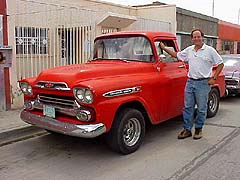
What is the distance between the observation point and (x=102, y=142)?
5.71 m

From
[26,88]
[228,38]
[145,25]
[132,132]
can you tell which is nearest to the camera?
[132,132]

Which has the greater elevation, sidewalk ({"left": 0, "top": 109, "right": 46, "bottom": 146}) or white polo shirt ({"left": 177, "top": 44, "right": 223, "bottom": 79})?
white polo shirt ({"left": 177, "top": 44, "right": 223, "bottom": 79})

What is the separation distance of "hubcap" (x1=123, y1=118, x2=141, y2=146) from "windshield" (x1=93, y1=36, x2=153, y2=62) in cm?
122

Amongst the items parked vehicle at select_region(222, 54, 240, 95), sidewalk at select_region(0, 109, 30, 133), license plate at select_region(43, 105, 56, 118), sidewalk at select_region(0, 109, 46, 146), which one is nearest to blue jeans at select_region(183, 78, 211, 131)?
license plate at select_region(43, 105, 56, 118)

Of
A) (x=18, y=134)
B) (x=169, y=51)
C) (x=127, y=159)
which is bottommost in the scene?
(x=127, y=159)

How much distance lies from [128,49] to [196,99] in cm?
154

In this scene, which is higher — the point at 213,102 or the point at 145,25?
the point at 145,25

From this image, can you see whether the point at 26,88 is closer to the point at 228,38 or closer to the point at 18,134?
the point at 18,134

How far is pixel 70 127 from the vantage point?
4.63 meters

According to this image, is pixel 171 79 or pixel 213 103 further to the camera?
pixel 213 103

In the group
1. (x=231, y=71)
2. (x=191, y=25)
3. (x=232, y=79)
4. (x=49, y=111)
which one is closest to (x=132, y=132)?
(x=49, y=111)

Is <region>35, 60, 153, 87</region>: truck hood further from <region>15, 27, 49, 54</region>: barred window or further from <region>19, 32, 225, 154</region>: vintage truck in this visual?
<region>15, 27, 49, 54</region>: barred window

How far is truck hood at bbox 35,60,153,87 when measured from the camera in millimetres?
4809

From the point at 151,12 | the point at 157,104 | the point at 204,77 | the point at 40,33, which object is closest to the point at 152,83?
the point at 157,104
